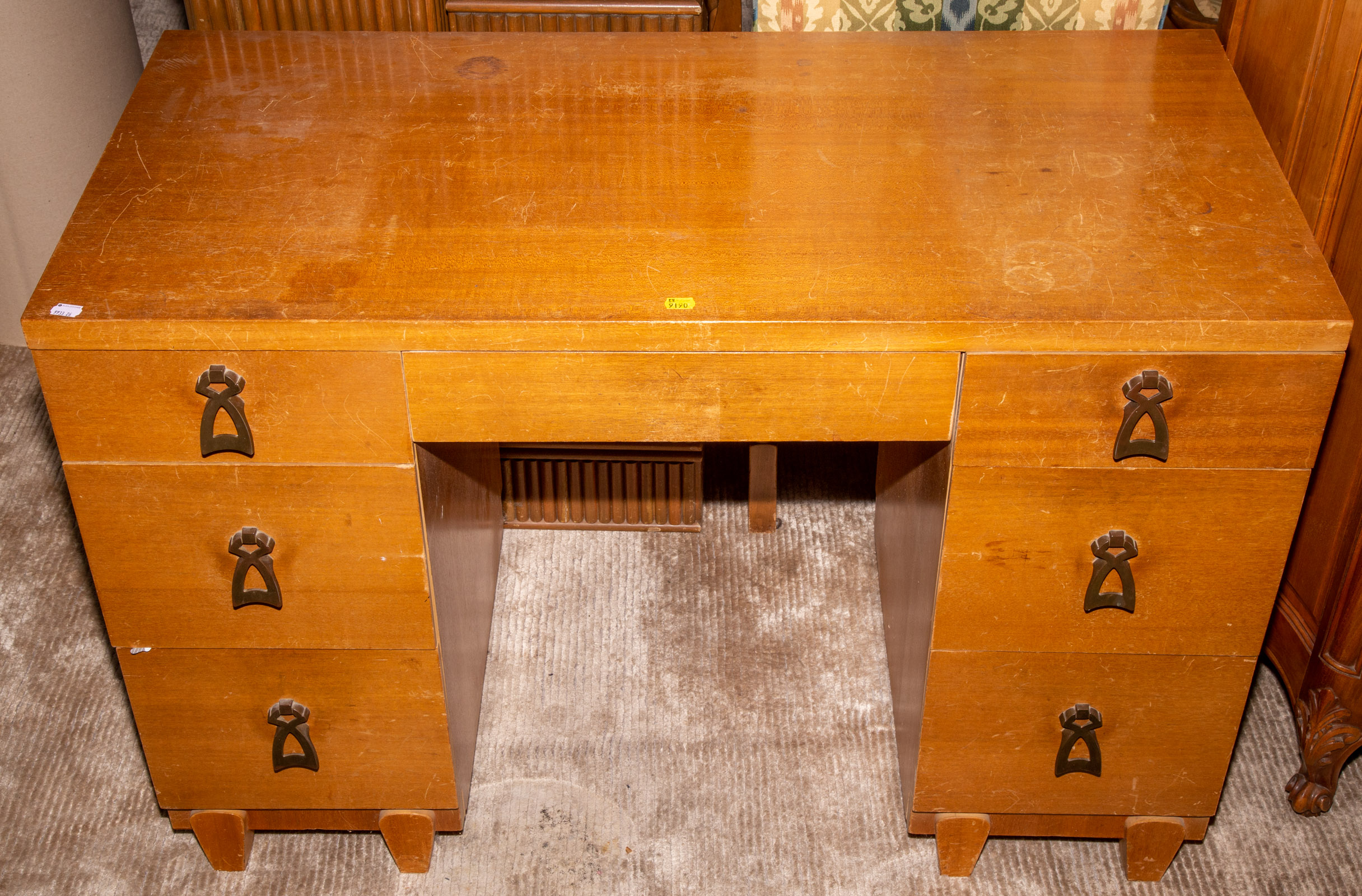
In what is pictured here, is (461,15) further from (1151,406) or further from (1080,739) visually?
(1080,739)

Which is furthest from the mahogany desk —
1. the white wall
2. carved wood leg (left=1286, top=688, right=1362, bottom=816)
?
the white wall

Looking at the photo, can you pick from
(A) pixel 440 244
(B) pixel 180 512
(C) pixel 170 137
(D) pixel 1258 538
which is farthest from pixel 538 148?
A: (D) pixel 1258 538

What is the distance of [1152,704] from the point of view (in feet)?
4.24

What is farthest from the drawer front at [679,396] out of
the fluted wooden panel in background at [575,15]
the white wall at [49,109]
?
the white wall at [49,109]

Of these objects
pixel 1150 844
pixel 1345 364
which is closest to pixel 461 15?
pixel 1345 364

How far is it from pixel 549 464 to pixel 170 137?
2.31 feet

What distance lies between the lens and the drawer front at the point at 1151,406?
1.08m

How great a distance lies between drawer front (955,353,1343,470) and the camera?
3.56 ft

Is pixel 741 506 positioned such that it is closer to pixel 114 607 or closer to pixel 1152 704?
pixel 1152 704

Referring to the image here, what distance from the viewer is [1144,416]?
1.12 m

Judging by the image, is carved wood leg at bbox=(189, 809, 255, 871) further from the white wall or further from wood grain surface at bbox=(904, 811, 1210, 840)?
the white wall

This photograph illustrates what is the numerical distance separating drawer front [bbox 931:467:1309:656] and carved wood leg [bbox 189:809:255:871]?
2.53ft

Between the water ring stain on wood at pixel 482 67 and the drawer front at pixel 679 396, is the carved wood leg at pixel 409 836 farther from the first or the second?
the water ring stain on wood at pixel 482 67

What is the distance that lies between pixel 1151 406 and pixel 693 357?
39cm
